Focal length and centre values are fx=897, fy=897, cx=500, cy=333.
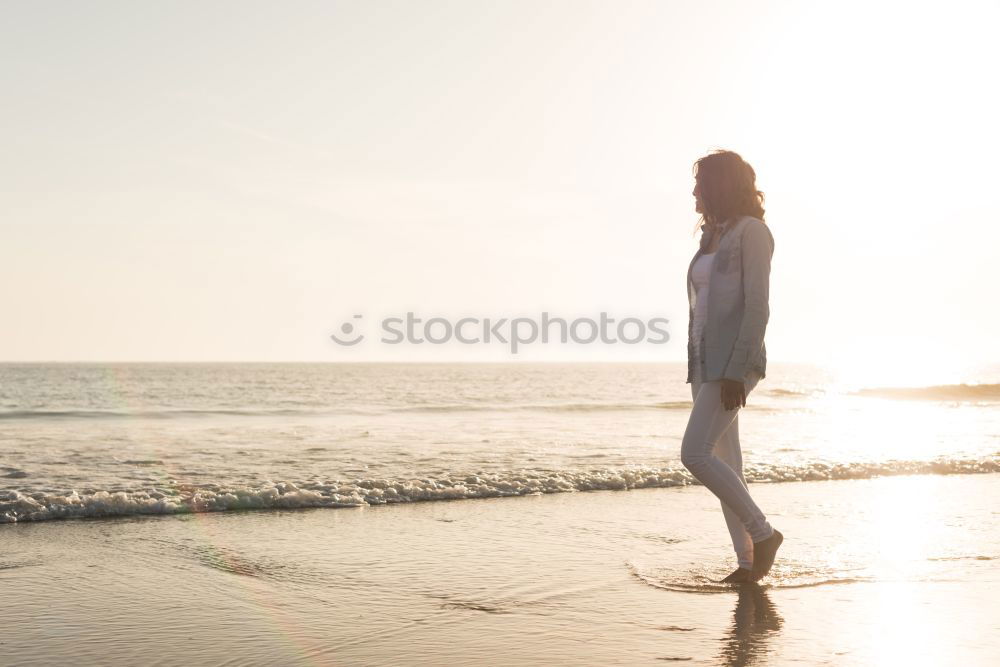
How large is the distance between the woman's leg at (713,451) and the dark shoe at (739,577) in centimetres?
28

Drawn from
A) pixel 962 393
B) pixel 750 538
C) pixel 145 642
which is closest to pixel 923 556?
pixel 750 538

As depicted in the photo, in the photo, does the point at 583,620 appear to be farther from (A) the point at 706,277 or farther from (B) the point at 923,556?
(B) the point at 923,556

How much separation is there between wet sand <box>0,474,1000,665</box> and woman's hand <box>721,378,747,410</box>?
0.85 metres

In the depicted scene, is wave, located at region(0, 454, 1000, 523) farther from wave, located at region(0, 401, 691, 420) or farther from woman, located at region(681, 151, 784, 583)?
wave, located at region(0, 401, 691, 420)

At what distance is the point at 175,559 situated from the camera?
5.05m

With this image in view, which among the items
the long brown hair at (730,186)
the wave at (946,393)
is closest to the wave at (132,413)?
the long brown hair at (730,186)

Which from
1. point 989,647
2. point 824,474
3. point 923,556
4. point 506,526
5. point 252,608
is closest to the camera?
point 989,647

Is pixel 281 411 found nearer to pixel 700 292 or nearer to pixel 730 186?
pixel 700 292

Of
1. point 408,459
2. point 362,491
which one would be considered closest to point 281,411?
point 408,459

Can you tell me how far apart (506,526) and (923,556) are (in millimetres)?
2601

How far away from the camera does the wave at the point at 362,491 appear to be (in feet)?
23.3

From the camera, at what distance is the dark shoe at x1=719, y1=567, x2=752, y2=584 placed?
4.21 metres

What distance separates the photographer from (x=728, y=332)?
13.0 feet

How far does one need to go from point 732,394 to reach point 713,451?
1.06 ft
